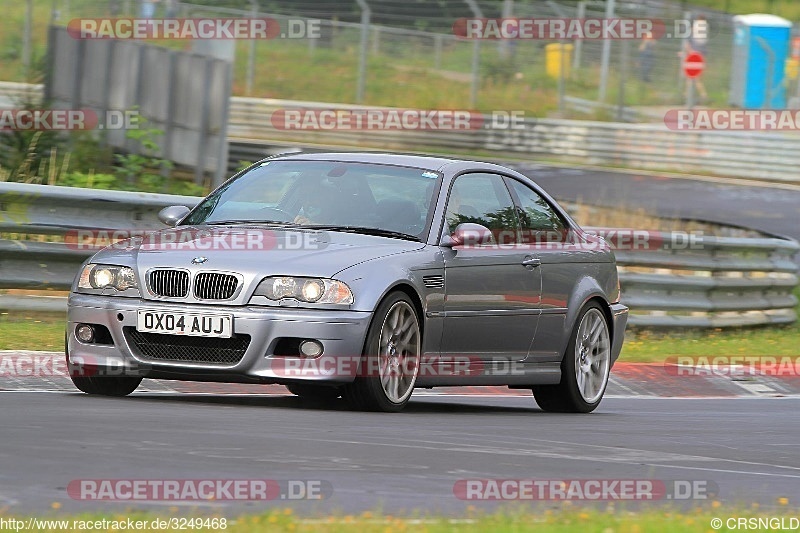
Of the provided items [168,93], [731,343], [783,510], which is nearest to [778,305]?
[731,343]

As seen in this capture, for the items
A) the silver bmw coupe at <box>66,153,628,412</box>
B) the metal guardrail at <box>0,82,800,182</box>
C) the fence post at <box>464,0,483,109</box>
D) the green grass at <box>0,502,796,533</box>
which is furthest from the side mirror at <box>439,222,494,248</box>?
the metal guardrail at <box>0,82,800,182</box>

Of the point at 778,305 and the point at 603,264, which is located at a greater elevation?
the point at 603,264

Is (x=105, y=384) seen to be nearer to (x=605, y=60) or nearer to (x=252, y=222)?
(x=252, y=222)

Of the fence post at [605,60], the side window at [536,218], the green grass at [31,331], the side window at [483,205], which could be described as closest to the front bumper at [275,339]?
the side window at [483,205]

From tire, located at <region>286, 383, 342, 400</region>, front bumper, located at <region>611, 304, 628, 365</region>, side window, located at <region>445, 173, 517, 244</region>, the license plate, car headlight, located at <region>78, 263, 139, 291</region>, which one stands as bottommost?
tire, located at <region>286, 383, 342, 400</region>

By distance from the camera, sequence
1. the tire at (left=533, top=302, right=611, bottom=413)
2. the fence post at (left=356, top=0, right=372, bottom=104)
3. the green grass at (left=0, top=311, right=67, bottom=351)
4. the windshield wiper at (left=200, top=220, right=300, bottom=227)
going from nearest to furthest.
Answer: the windshield wiper at (left=200, top=220, right=300, bottom=227) → the tire at (left=533, top=302, right=611, bottom=413) → the green grass at (left=0, top=311, right=67, bottom=351) → the fence post at (left=356, top=0, right=372, bottom=104)

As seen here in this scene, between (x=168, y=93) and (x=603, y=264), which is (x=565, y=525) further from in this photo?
(x=168, y=93)

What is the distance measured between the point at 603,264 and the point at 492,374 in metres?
1.64

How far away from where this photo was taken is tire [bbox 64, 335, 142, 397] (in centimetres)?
925

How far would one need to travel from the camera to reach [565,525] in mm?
5719

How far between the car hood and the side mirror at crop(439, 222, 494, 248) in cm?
24

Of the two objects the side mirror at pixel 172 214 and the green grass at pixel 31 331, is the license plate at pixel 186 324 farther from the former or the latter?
the green grass at pixel 31 331

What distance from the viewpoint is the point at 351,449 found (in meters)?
7.33

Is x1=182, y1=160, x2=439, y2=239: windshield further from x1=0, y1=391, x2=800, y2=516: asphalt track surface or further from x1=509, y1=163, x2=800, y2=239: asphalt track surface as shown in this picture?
x1=509, y1=163, x2=800, y2=239: asphalt track surface
